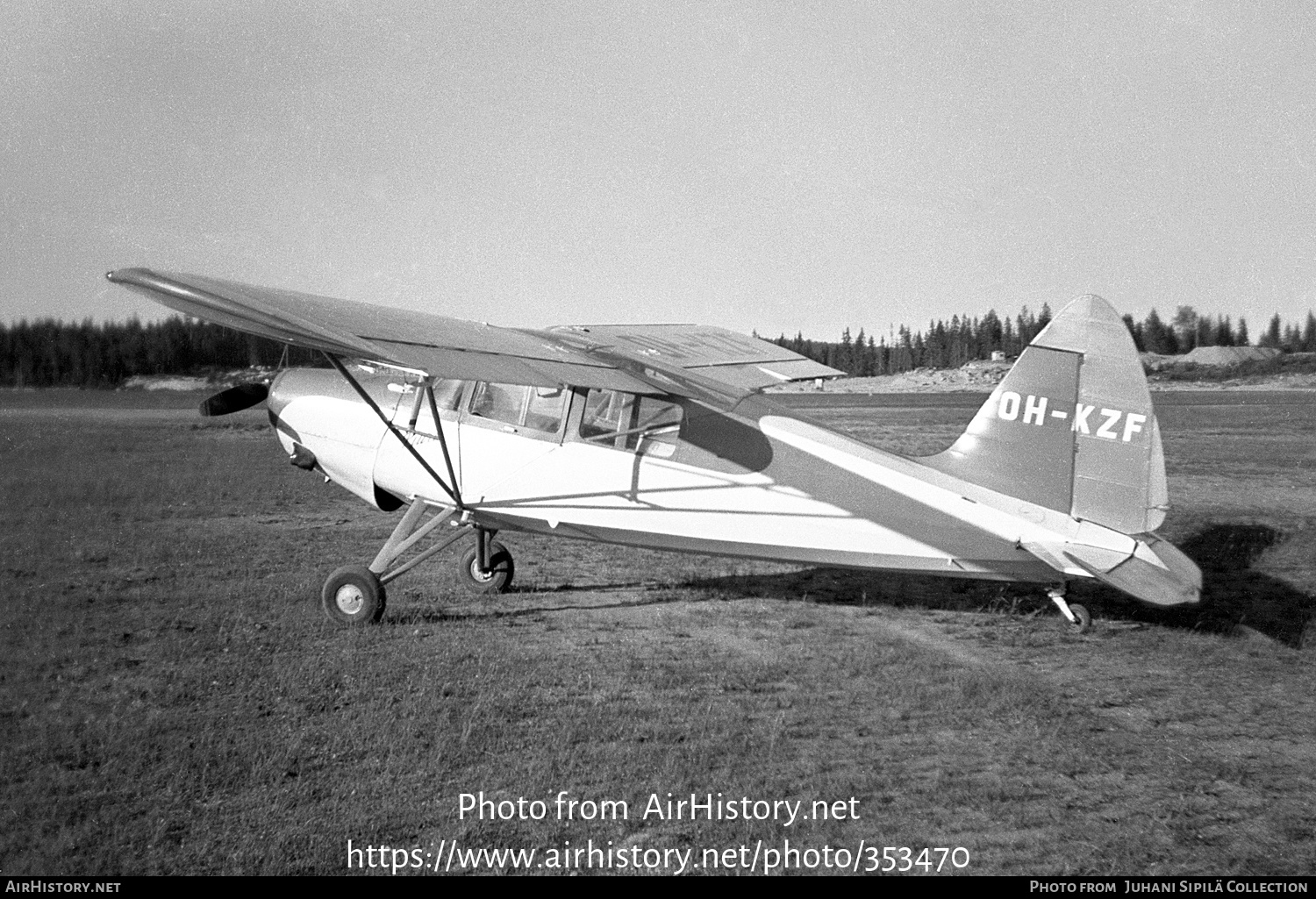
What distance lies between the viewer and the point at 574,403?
7.34 m

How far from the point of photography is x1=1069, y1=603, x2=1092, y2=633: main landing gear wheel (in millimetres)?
6992

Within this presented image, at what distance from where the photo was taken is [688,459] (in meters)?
7.11

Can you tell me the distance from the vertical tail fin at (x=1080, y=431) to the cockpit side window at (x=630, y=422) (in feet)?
7.47

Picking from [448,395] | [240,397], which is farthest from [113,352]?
[448,395]

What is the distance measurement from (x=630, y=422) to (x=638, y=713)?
2.67 metres

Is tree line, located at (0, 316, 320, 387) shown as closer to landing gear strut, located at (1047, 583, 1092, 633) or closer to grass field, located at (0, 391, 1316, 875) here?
grass field, located at (0, 391, 1316, 875)

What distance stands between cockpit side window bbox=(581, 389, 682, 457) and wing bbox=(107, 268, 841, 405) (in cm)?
21

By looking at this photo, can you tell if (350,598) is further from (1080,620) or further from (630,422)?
(1080,620)

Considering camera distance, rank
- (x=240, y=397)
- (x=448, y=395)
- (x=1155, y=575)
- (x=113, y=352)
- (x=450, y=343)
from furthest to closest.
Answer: (x=113, y=352)
(x=240, y=397)
(x=448, y=395)
(x=450, y=343)
(x=1155, y=575)

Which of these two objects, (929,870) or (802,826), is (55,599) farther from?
(929,870)

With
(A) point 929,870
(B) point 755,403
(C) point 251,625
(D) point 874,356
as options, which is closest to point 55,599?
(C) point 251,625

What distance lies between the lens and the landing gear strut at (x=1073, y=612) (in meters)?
6.90

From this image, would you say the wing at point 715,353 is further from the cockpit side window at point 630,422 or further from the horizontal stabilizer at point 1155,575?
the horizontal stabilizer at point 1155,575

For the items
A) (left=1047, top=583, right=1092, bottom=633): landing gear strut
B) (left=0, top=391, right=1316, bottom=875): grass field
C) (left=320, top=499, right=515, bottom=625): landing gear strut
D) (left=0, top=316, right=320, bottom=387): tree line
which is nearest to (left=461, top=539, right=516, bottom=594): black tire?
(left=320, top=499, right=515, bottom=625): landing gear strut
